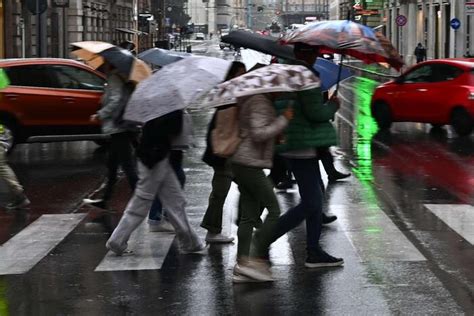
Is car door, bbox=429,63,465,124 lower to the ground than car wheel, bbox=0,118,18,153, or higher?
higher

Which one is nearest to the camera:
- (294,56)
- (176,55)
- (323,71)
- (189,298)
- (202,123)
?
(189,298)

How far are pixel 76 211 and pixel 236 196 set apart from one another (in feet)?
7.05

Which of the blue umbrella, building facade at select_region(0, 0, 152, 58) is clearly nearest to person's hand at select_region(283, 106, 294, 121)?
the blue umbrella

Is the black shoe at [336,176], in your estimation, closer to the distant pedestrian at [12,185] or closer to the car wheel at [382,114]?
the distant pedestrian at [12,185]

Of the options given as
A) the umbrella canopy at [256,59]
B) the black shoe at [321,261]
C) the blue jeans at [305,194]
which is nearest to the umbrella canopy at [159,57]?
the umbrella canopy at [256,59]

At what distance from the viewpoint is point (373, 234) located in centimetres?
962

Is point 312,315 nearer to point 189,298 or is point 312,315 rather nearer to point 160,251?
point 189,298

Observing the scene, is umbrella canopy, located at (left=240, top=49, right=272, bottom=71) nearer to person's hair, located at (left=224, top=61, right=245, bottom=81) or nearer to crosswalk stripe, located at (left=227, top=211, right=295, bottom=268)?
person's hair, located at (left=224, top=61, right=245, bottom=81)

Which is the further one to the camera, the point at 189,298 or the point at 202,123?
the point at 202,123

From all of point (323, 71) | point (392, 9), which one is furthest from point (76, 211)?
point (392, 9)

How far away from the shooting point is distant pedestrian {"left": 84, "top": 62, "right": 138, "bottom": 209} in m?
10.6

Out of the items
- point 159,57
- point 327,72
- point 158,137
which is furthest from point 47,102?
point 158,137

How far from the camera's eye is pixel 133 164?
11.3m

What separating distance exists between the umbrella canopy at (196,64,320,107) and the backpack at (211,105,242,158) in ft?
0.77
